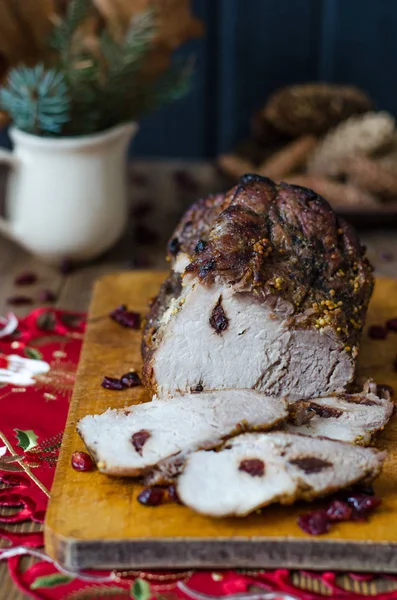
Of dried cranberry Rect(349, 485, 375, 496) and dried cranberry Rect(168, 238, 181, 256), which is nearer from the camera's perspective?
dried cranberry Rect(349, 485, 375, 496)

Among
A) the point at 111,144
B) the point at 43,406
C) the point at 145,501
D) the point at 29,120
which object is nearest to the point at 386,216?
the point at 111,144

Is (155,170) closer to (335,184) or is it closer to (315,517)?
(335,184)

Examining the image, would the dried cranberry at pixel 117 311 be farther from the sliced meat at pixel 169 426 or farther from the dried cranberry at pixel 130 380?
the sliced meat at pixel 169 426

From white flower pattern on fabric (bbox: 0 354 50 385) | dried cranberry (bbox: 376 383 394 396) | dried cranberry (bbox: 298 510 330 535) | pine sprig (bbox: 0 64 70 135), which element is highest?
pine sprig (bbox: 0 64 70 135)

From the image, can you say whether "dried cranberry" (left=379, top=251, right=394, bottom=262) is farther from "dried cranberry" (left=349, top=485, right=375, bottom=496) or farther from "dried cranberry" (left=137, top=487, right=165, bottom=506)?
"dried cranberry" (left=137, top=487, right=165, bottom=506)

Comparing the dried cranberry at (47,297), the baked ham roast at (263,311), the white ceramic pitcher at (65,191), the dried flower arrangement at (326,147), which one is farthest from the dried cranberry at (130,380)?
the dried flower arrangement at (326,147)

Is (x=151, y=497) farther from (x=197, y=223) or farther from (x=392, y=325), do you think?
(x=392, y=325)

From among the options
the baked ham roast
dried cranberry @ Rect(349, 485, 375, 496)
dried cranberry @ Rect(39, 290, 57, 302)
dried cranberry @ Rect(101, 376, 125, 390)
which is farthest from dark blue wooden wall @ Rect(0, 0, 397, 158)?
dried cranberry @ Rect(349, 485, 375, 496)

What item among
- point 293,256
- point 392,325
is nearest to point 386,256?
point 392,325
